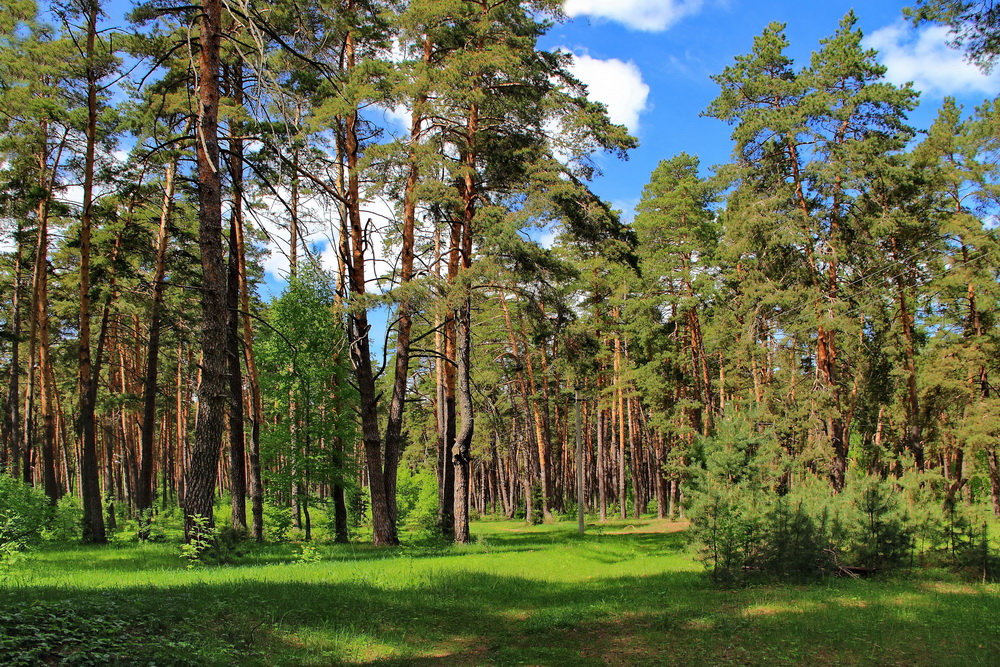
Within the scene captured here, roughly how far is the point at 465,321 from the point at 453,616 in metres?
8.42

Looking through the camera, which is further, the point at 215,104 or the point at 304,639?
the point at 215,104

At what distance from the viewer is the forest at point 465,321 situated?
25.2 feet

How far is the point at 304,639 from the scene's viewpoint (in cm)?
611

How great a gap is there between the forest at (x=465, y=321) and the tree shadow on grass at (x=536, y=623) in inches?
2.5

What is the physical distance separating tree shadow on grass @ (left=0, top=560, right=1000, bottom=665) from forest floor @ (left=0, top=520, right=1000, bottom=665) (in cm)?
3

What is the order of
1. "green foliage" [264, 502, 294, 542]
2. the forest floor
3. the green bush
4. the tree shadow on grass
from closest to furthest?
the forest floor < the tree shadow on grass < the green bush < "green foliage" [264, 502, 294, 542]

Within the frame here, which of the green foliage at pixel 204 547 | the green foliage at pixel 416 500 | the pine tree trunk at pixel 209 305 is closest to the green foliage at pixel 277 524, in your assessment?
the green foliage at pixel 416 500

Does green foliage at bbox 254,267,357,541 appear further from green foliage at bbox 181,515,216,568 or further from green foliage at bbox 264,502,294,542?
green foliage at bbox 181,515,216,568

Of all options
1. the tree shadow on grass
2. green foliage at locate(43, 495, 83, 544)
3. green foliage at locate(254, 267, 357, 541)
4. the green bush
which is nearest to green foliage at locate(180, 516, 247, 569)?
the tree shadow on grass

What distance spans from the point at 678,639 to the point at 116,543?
14.1 m

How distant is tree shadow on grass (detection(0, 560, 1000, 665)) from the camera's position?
232 inches

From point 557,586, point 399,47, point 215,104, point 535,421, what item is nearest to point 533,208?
point 399,47

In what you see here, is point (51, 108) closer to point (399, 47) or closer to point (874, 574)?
point (399, 47)

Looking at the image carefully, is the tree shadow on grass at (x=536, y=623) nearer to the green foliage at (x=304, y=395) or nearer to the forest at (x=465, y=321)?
the forest at (x=465, y=321)
